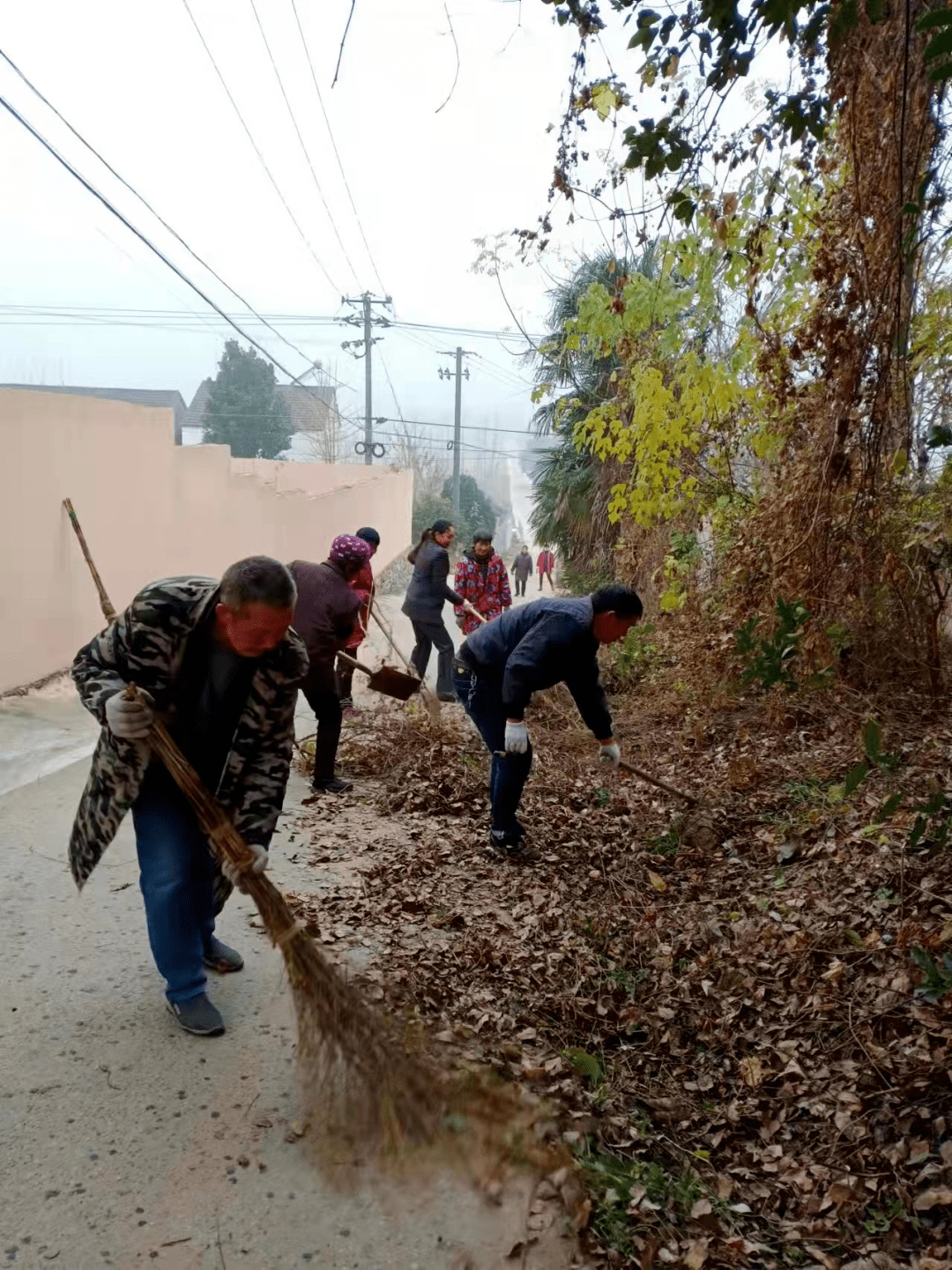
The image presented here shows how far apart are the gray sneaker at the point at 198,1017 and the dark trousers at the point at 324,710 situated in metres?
2.67

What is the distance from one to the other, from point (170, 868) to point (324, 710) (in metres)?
2.93

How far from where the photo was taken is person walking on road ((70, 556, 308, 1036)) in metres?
2.97

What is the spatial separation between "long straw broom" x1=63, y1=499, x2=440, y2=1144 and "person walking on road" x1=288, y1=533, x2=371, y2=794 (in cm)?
285

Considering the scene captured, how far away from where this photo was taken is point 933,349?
18.0ft

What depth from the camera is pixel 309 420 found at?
52531mm

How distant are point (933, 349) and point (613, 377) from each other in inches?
115

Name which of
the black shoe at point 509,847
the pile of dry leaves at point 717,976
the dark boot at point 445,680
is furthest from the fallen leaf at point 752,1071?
the dark boot at point 445,680

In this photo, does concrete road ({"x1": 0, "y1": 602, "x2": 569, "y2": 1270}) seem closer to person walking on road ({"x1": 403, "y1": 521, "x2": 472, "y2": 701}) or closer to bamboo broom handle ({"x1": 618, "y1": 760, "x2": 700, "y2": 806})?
bamboo broom handle ({"x1": 618, "y1": 760, "x2": 700, "y2": 806})

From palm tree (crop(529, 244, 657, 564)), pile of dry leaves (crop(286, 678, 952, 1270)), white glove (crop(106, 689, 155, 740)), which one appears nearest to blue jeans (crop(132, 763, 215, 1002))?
white glove (crop(106, 689, 155, 740))

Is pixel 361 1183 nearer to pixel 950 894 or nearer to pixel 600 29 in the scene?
pixel 950 894

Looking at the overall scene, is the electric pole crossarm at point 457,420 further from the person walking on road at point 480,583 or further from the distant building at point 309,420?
the person walking on road at point 480,583

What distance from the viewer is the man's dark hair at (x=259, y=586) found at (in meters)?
2.84

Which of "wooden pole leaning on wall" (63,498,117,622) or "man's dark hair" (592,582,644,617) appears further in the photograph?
"man's dark hair" (592,582,644,617)

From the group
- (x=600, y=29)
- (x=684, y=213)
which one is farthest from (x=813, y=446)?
(x=600, y=29)
